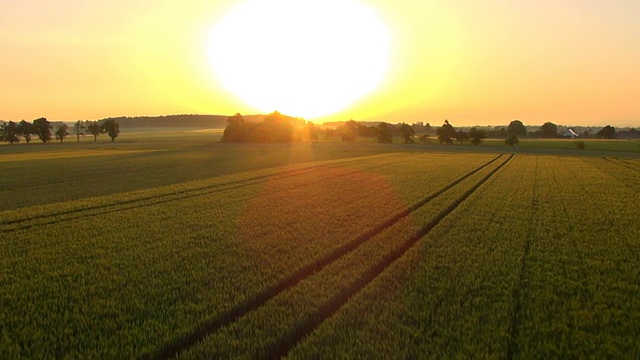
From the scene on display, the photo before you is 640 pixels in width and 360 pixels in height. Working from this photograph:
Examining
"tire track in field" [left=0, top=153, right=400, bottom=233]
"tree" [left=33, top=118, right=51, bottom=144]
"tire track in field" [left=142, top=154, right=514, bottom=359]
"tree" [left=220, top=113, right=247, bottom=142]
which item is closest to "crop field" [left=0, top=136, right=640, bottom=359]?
"tire track in field" [left=142, top=154, right=514, bottom=359]

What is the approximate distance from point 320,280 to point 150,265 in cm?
450

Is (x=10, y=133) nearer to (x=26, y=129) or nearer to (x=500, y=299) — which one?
(x=26, y=129)

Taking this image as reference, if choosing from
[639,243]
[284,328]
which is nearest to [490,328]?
[284,328]

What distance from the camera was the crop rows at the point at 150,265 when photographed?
6.43 meters

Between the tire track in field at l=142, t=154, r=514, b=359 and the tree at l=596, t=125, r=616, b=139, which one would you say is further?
the tree at l=596, t=125, r=616, b=139

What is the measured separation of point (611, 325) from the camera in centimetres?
668

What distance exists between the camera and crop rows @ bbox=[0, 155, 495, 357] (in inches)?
253

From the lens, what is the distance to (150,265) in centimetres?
979

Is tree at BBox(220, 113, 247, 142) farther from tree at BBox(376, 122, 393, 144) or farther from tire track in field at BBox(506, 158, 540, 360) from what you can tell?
tire track in field at BBox(506, 158, 540, 360)

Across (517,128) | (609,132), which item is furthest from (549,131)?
(609,132)

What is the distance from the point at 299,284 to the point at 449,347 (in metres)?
3.52

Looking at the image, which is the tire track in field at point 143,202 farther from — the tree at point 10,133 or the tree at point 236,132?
the tree at point 10,133

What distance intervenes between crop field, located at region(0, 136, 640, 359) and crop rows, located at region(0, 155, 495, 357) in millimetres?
46

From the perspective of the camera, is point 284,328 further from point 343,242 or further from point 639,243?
point 639,243
